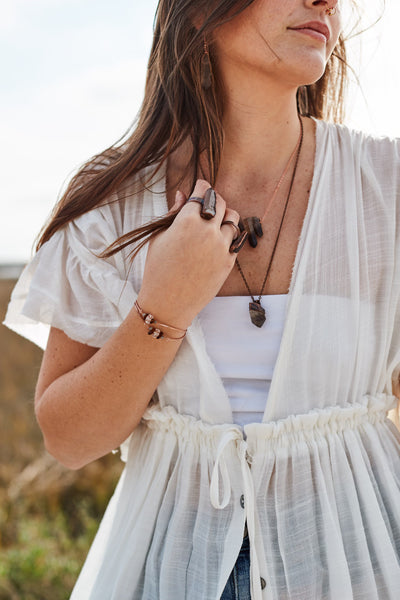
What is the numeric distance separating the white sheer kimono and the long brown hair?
0.49 feet

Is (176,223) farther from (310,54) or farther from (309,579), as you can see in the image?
(309,579)

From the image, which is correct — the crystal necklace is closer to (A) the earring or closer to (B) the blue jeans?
(A) the earring

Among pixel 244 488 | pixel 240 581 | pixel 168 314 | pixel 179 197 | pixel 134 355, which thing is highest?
pixel 179 197

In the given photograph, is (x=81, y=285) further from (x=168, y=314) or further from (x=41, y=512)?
(x=41, y=512)

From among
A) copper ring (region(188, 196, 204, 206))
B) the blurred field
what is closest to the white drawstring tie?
copper ring (region(188, 196, 204, 206))

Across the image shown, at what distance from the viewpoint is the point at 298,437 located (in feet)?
5.74

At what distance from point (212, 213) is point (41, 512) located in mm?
3590

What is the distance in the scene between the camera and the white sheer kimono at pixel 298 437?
1.69m

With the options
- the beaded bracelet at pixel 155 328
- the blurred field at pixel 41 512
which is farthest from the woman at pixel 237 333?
the blurred field at pixel 41 512

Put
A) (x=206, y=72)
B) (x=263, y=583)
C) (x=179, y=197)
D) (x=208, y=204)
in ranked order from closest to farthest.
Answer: (x=263, y=583) → (x=208, y=204) → (x=179, y=197) → (x=206, y=72)

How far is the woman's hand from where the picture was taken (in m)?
1.75

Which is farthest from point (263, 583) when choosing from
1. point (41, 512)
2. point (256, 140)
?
point (41, 512)

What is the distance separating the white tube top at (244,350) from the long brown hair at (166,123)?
0.31m

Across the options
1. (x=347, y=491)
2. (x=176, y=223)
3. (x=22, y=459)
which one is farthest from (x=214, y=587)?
(x=22, y=459)
